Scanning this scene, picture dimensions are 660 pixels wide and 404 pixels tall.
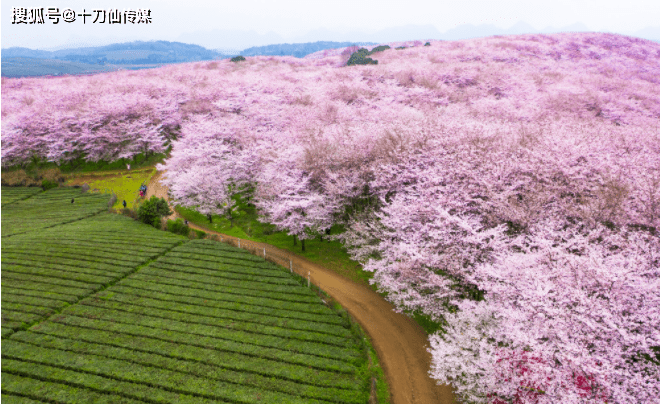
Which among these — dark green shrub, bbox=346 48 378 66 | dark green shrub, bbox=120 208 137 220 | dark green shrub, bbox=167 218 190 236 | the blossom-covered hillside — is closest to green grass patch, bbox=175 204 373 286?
the blossom-covered hillside

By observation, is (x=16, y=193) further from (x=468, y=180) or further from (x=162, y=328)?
(x=468, y=180)

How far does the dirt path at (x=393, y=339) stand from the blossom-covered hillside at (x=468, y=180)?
4.85 ft

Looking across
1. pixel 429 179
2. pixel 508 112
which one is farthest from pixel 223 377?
pixel 508 112

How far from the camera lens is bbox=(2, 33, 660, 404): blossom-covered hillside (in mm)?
14336

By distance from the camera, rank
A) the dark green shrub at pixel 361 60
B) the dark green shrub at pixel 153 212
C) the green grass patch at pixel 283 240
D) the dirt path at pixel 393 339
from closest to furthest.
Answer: the dirt path at pixel 393 339
the green grass patch at pixel 283 240
the dark green shrub at pixel 153 212
the dark green shrub at pixel 361 60

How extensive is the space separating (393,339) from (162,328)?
1664 centimetres

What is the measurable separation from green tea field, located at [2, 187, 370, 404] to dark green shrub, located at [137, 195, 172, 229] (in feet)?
18.1

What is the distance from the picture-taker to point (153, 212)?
3941 cm

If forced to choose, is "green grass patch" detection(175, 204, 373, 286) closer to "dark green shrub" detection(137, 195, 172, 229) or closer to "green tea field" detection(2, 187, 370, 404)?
"dark green shrub" detection(137, 195, 172, 229)

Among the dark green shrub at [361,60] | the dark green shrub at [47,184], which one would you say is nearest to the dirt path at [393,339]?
the dark green shrub at [47,184]

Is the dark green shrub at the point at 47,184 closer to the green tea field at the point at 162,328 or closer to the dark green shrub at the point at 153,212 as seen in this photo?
the green tea field at the point at 162,328

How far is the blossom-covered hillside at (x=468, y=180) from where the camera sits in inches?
564

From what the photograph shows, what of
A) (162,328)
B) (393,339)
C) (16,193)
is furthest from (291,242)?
(16,193)

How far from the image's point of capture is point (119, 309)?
23438 millimetres
